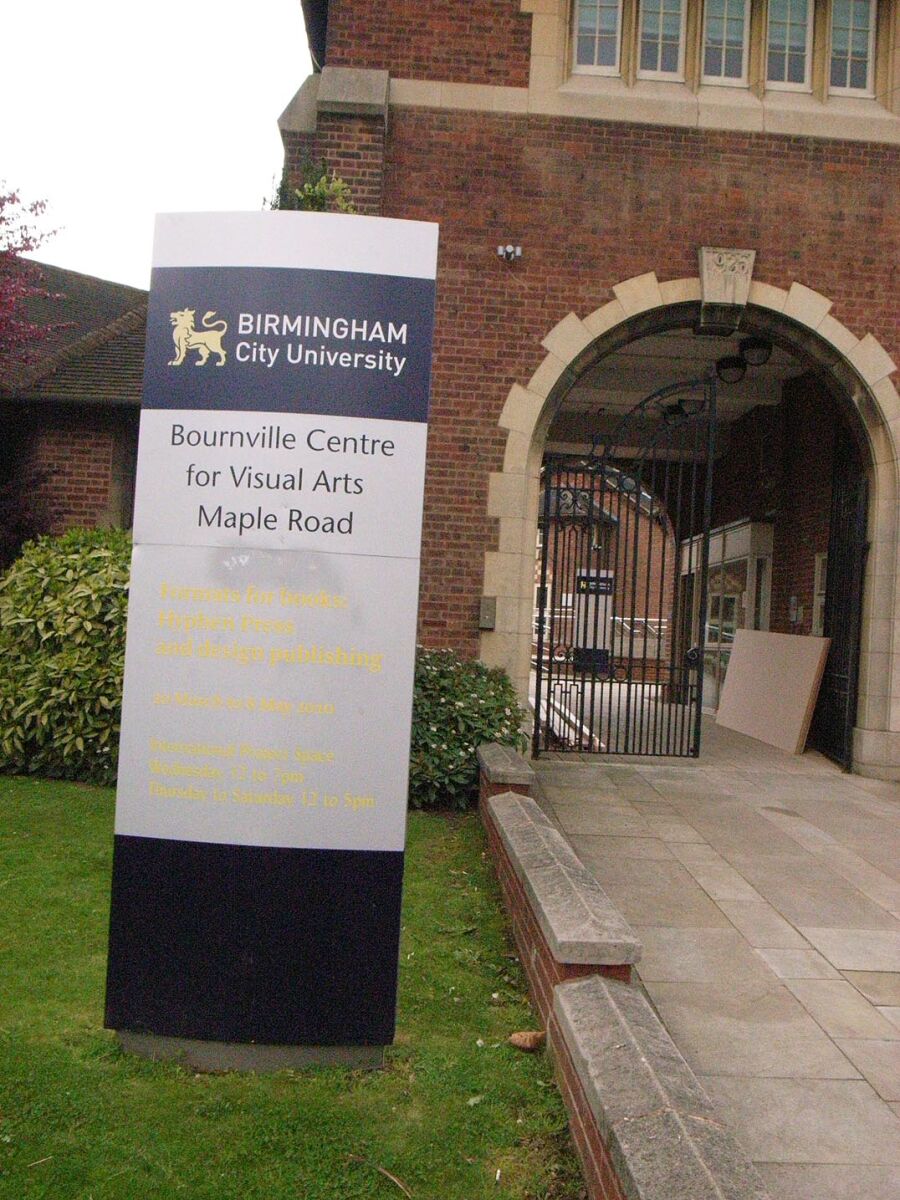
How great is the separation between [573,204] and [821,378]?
3.00m

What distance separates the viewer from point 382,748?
393cm

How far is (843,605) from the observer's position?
11.7 metres

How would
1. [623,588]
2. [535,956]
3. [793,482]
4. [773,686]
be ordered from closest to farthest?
[535,956]
[623,588]
[773,686]
[793,482]

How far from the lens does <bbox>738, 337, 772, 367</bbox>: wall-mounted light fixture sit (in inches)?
475

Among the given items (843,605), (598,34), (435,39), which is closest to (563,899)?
(843,605)

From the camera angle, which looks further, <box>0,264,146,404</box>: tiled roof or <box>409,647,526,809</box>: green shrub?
<box>0,264,146,404</box>: tiled roof

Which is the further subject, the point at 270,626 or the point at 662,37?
the point at 662,37

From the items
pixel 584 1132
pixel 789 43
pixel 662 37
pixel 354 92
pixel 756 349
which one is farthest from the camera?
pixel 756 349

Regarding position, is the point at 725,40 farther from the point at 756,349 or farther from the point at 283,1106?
the point at 283,1106

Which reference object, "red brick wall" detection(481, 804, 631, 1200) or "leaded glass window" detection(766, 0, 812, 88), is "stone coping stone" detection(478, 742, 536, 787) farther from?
"leaded glass window" detection(766, 0, 812, 88)

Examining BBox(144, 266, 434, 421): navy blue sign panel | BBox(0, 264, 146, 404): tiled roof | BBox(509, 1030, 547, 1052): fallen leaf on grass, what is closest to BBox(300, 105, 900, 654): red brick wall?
BBox(0, 264, 146, 404): tiled roof

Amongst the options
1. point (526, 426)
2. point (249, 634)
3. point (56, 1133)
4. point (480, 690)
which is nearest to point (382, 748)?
point (249, 634)

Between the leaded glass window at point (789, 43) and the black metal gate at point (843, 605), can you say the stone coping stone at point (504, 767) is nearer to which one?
the black metal gate at point (843, 605)

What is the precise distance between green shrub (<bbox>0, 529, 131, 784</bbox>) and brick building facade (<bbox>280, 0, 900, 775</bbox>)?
2.90 meters
